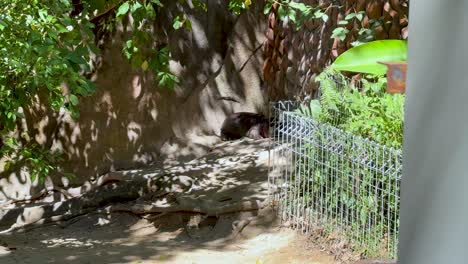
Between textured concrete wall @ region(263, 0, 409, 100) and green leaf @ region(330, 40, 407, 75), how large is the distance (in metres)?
4.84

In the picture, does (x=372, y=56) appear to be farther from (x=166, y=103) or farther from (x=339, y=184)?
(x=166, y=103)

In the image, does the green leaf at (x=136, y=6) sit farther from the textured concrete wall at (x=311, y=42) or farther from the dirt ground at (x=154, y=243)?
the dirt ground at (x=154, y=243)

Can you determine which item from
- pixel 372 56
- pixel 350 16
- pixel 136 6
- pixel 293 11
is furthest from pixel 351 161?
pixel 372 56

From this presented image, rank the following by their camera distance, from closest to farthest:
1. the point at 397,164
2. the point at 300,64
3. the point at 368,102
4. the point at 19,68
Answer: the point at 397,164 < the point at 368,102 < the point at 19,68 < the point at 300,64

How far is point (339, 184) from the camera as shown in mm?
6168

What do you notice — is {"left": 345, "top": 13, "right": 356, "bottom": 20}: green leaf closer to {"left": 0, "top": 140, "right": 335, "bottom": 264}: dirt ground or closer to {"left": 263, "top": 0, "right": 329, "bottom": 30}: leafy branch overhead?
{"left": 263, "top": 0, "right": 329, "bottom": 30}: leafy branch overhead

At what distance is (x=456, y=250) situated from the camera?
3.84 ft

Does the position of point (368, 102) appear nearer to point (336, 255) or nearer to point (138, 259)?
point (336, 255)

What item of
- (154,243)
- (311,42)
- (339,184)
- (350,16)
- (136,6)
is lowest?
(154,243)

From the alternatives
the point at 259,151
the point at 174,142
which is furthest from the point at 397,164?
the point at 174,142

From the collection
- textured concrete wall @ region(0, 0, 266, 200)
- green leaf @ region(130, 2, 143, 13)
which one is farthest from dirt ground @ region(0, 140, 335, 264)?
green leaf @ region(130, 2, 143, 13)

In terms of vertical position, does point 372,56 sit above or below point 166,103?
above

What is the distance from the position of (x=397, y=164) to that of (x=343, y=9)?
3.19 metres

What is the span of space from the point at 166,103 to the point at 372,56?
9.55 m
